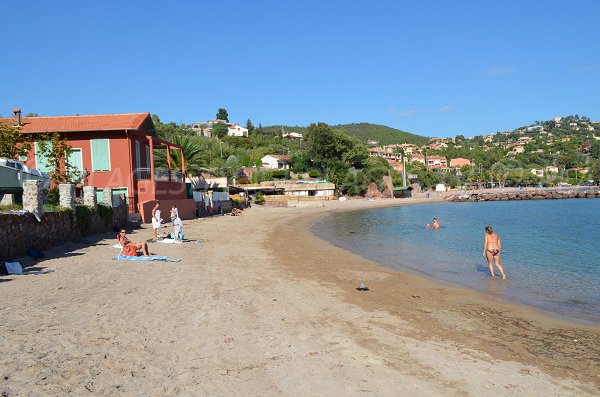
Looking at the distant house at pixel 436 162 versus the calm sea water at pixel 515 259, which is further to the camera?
the distant house at pixel 436 162

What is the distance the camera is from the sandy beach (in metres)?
5.31

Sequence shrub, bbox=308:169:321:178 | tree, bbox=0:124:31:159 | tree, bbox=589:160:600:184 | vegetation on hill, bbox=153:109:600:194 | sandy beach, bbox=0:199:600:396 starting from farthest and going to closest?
1. tree, bbox=589:160:600:184
2. shrub, bbox=308:169:321:178
3. vegetation on hill, bbox=153:109:600:194
4. tree, bbox=0:124:31:159
5. sandy beach, bbox=0:199:600:396

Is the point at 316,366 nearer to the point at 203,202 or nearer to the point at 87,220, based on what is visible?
the point at 87,220

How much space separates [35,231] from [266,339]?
32.0 ft

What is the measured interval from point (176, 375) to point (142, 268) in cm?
742

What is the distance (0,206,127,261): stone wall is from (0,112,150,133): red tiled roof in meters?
9.31

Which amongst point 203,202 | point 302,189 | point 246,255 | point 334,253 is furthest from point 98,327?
point 302,189

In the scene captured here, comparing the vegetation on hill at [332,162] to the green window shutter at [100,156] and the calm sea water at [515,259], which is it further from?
the calm sea water at [515,259]

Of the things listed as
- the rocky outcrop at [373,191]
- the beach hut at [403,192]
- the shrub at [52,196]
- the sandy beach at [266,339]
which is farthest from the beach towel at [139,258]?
the beach hut at [403,192]

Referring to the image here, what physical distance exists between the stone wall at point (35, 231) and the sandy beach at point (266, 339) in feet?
3.51

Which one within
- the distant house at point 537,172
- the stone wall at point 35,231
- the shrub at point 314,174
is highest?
the shrub at point 314,174

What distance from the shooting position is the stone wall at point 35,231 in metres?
12.0

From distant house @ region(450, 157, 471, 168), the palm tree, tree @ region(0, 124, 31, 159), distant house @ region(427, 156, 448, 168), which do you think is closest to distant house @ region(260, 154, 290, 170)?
the palm tree

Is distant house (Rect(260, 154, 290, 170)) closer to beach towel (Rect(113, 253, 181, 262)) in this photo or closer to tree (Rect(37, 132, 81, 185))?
tree (Rect(37, 132, 81, 185))
